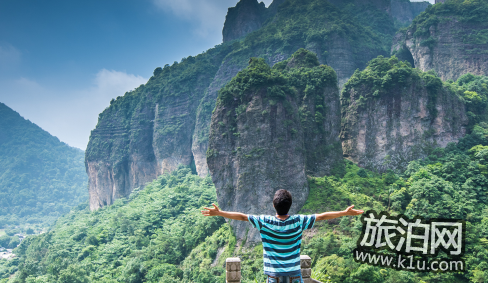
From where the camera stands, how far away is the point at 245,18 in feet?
180

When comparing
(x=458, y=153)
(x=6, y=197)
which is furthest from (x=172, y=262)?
(x=6, y=197)

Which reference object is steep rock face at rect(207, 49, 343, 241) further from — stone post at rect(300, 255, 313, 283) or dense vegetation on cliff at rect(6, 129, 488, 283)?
stone post at rect(300, 255, 313, 283)

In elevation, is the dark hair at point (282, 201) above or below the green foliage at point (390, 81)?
below

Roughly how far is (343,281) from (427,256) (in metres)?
4.54

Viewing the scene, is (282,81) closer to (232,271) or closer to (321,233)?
(321,233)

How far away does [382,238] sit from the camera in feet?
25.4

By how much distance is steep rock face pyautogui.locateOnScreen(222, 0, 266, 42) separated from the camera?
2160 inches

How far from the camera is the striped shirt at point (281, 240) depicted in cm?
323

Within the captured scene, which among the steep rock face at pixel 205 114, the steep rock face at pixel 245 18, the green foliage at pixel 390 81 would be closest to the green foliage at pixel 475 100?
the green foliage at pixel 390 81

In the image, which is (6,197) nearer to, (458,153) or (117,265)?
(117,265)

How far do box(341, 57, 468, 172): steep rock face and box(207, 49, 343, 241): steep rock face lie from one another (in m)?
2.74

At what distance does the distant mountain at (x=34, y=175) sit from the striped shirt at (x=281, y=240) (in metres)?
98.1

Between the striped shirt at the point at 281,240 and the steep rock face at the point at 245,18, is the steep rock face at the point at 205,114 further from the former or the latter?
the striped shirt at the point at 281,240

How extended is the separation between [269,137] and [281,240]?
62.9 feet
